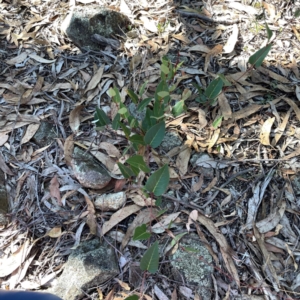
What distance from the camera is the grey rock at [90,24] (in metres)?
Result: 1.96

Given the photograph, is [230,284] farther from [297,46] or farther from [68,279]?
[297,46]

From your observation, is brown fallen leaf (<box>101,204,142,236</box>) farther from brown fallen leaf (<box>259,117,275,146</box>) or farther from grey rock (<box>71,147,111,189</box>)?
brown fallen leaf (<box>259,117,275,146</box>)

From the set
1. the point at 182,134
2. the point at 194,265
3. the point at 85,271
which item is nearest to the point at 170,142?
the point at 182,134

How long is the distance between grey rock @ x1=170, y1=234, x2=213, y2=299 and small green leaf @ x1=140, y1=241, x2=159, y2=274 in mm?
139

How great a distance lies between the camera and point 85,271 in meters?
1.33

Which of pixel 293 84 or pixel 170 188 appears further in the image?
pixel 293 84

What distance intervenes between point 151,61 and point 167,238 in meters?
0.93

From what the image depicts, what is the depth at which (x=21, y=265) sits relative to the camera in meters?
1.42

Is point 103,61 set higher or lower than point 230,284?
higher

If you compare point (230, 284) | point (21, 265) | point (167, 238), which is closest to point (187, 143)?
point (167, 238)

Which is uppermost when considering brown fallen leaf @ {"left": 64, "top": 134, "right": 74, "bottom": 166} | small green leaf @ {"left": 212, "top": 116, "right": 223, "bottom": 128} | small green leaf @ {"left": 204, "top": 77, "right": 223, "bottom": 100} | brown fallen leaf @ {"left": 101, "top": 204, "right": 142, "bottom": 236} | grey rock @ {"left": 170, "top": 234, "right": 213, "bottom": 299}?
A: small green leaf @ {"left": 204, "top": 77, "right": 223, "bottom": 100}

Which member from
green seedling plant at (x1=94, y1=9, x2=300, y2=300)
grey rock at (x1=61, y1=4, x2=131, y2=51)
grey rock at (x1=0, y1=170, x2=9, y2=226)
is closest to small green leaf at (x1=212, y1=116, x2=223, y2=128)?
green seedling plant at (x1=94, y1=9, x2=300, y2=300)

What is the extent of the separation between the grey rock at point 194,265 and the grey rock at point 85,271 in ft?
0.76

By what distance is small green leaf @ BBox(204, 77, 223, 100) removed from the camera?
1.57 metres
